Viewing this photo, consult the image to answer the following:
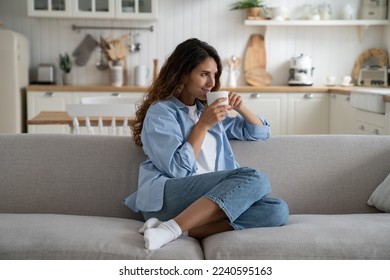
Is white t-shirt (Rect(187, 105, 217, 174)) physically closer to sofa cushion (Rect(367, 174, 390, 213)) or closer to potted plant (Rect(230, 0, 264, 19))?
sofa cushion (Rect(367, 174, 390, 213))

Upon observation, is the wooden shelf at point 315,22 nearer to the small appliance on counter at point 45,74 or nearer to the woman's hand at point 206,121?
the small appliance on counter at point 45,74

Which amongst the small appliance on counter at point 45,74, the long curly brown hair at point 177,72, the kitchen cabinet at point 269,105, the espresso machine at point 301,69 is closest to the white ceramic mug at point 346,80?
the espresso machine at point 301,69

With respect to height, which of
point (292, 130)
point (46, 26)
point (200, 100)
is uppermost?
point (46, 26)

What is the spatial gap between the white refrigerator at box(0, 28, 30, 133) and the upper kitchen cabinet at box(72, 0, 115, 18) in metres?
0.60

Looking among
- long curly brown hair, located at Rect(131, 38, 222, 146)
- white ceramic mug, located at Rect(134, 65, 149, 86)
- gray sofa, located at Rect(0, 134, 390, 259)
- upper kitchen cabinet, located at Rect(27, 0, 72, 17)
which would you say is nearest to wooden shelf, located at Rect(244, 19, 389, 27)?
white ceramic mug, located at Rect(134, 65, 149, 86)

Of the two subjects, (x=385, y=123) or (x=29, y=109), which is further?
(x=29, y=109)

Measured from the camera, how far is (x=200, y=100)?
7.80 feet

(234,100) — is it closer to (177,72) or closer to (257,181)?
(177,72)

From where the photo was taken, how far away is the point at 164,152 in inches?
84.2

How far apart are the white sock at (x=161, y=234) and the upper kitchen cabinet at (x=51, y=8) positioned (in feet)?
13.3
